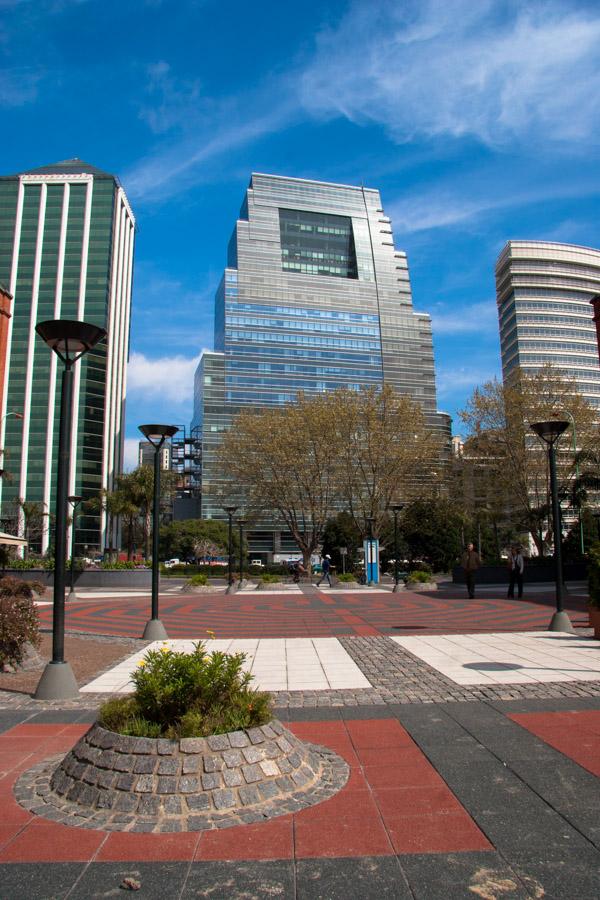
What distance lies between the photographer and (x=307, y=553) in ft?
142

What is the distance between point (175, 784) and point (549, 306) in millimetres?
147889

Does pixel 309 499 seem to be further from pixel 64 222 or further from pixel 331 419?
pixel 64 222

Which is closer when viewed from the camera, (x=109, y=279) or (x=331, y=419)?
(x=331, y=419)

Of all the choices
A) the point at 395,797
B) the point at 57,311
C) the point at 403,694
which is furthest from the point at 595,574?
the point at 57,311

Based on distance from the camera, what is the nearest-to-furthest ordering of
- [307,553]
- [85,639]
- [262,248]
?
[85,639] < [307,553] < [262,248]

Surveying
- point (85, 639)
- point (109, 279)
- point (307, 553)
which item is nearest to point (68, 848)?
point (85, 639)

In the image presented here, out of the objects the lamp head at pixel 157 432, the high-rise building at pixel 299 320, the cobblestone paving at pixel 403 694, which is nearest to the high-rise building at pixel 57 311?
the high-rise building at pixel 299 320

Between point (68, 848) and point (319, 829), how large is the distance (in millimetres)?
1438

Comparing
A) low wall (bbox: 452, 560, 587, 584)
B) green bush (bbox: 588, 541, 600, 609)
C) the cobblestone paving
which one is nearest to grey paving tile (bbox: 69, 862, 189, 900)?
the cobblestone paving

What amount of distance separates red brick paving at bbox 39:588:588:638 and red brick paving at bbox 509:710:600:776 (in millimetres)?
7165

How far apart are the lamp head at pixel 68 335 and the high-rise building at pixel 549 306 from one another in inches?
5200

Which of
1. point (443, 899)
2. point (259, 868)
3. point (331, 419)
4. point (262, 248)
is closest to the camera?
point (443, 899)

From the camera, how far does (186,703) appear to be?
14.0 feet

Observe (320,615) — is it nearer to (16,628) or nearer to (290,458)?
(16,628)
